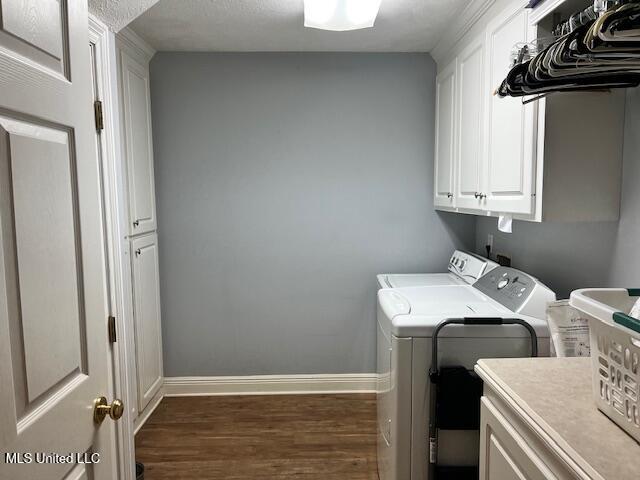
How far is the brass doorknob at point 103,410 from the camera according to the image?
103cm

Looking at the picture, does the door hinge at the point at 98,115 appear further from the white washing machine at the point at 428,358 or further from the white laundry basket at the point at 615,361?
the white laundry basket at the point at 615,361

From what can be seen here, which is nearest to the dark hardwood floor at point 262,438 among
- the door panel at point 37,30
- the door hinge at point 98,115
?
the door hinge at point 98,115

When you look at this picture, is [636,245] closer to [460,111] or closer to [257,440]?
[460,111]

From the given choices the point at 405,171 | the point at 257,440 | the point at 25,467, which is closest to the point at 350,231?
the point at 405,171

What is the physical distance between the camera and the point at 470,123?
222 centimetres

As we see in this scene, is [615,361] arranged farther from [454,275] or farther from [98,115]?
[454,275]

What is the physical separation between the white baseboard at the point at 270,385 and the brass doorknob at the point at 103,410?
211cm

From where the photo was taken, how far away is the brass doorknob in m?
1.03

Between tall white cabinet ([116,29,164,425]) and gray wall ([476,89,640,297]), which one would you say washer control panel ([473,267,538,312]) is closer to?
gray wall ([476,89,640,297])

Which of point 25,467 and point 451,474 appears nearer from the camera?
point 25,467

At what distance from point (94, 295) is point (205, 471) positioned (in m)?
1.65

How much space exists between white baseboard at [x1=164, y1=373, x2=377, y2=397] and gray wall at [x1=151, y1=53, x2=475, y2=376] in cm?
6

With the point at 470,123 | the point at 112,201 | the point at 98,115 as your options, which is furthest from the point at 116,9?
the point at 470,123

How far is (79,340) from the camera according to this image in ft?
3.16
